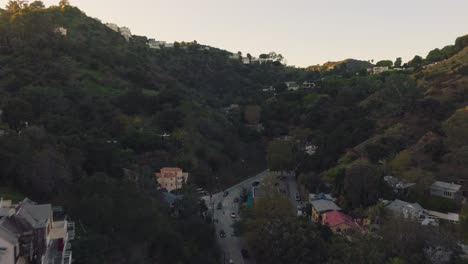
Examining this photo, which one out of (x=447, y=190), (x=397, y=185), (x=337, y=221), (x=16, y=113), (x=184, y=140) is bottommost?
(x=337, y=221)

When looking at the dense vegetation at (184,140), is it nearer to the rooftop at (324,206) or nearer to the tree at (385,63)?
the rooftop at (324,206)

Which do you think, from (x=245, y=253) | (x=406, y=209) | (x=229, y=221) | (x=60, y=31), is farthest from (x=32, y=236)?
(x=60, y=31)

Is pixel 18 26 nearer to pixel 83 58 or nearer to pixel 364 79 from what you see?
A: pixel 83 58

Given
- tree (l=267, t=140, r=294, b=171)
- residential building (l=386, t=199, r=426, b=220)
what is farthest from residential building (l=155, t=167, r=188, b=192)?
residential building (l=386, t=199, r=426, b=220)

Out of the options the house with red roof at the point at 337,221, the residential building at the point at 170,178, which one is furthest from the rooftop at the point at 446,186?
the residential building at the point at 170,178

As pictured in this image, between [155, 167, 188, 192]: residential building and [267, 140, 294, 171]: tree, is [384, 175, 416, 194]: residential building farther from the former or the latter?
→ [155, 167, 188, 192]: residential building

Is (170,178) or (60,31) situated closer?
(170,178)

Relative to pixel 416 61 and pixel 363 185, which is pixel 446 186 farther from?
pixel 416 61
